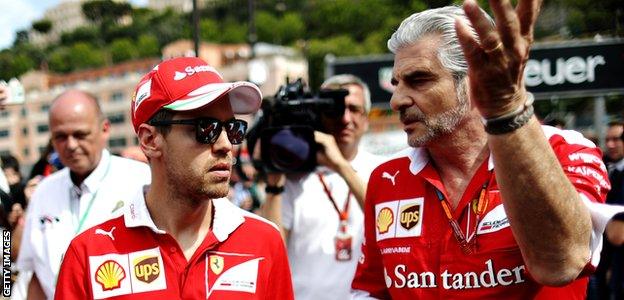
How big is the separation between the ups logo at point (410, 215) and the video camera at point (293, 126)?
140 centimetres

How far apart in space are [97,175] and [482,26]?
2.84 metres

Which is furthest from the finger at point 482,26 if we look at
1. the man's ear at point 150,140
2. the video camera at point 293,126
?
the video camera at point 293,126

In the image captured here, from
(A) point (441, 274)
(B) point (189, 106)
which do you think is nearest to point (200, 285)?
(B) point (189, 106)

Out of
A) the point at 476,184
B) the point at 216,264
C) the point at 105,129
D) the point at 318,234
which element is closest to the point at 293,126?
the point at 318,234

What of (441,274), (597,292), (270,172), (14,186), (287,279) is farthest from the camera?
(597,292)

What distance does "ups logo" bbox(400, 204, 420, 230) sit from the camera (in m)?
2.43

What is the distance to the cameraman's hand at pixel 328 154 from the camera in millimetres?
3838

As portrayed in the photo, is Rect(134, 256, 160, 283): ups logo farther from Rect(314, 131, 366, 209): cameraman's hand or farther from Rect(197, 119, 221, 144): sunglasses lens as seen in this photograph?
Rect(314, 131, 366, 209): cameraman's hand

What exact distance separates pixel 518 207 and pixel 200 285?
1114 millimetres

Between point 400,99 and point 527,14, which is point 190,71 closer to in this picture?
point 400,99

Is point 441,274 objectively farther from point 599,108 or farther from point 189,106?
point 599,108

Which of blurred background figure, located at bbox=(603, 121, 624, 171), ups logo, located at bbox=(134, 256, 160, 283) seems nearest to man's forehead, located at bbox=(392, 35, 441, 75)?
ups logo, located at bbox=(134, 256, 160, 283)

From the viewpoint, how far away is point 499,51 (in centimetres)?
151

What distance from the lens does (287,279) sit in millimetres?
2506
